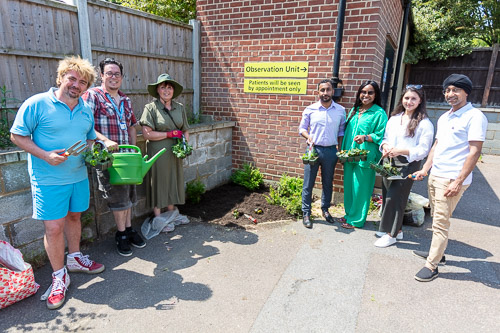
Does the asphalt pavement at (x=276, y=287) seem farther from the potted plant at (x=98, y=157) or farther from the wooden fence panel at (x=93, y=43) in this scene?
the wooden fence panel at (x=93, y=43)

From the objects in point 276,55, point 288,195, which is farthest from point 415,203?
Answer: point 276,55

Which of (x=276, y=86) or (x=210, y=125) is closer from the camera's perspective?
(x=210, y=125)

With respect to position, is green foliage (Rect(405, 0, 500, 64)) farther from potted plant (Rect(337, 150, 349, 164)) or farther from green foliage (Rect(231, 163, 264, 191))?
potted plant (Rect(337, 150, 349, 164))

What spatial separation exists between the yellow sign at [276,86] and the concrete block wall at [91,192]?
2.53 ft

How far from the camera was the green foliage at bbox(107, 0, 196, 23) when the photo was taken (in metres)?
7.36

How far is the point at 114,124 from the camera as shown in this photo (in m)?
3.31

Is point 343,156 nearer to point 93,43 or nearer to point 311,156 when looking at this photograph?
point 311,156

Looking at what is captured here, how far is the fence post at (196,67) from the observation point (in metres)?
5.68

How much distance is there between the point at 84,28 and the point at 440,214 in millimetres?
4533

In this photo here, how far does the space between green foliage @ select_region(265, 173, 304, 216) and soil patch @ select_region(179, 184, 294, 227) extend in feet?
0.29

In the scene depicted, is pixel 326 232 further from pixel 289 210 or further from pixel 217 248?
pixel 217 248

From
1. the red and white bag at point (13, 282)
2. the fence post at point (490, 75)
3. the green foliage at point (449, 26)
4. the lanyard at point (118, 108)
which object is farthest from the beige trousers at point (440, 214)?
the fence post at point (490, 75)

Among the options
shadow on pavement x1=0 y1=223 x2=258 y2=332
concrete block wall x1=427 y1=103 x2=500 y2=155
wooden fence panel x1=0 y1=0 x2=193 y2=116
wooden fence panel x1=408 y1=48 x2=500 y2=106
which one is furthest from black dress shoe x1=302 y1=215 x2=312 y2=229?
wooden fence panel x1=408 y1=48 x2=500 y2=106

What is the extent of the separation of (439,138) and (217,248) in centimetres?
274
